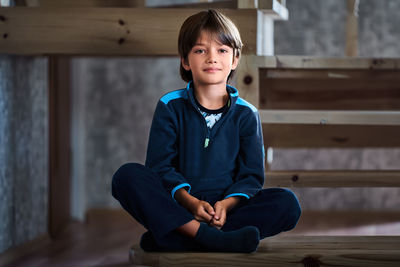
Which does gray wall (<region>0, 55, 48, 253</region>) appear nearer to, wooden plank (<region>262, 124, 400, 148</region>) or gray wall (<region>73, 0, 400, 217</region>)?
gray wall (<region>73, 0, 400, 217</region>)

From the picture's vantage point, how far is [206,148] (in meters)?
1.36

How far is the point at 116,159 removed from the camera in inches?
118

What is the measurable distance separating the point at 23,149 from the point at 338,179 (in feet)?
3.91

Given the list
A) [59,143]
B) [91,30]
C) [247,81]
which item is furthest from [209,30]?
[59,143]

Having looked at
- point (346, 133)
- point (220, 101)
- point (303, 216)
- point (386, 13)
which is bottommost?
point (303, 216)

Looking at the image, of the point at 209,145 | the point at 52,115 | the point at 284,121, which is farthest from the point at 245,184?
the point at 52,115

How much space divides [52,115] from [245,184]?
4.54 feet

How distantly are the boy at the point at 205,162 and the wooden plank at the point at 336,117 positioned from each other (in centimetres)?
26

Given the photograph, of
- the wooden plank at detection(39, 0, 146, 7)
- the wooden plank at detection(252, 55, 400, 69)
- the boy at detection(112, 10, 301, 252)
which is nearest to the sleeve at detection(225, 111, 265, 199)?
the boy at detection(112, 10, 301, 252)

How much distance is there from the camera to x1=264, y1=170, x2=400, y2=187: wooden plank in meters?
1.66

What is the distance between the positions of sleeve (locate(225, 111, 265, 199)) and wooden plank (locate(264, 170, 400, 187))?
0.31 metres

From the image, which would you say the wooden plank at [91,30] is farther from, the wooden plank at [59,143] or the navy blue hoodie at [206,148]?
the wooden plank at [59,143]

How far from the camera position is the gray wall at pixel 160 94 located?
9.77ft

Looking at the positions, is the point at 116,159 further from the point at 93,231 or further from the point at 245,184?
the point at 245,184
